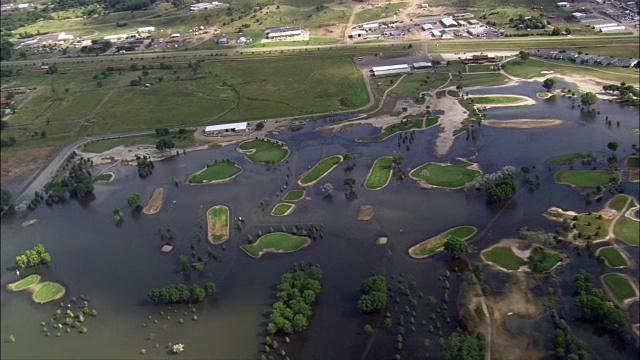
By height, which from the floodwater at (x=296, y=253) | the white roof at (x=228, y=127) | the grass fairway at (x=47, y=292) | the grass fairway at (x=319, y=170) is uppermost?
the white roof at (x=228, y=127)

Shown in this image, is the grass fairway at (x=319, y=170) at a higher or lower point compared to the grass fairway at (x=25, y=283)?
higher

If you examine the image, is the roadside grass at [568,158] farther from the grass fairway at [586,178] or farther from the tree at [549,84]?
the tree at [549,84]

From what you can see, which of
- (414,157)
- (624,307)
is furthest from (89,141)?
(624,307)

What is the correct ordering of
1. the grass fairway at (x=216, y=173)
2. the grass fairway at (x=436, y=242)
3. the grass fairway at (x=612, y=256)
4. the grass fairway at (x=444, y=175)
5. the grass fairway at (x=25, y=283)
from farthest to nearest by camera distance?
the grass fairway at (x=216, y=173), the grass fairway at (x=444, y=175), the grass fairway at (x=25, y=283), the grass fairway at (x=436, y=242), the grass fairway at (x=612, y=256)

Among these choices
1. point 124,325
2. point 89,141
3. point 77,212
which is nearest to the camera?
point 124,325

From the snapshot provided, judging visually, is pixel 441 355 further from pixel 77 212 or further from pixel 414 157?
pixel 77 212

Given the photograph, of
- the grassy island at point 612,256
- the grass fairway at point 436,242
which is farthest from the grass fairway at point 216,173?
the grassy island at point 612,256

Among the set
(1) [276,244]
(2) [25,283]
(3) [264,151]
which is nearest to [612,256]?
(1) [276,244]
